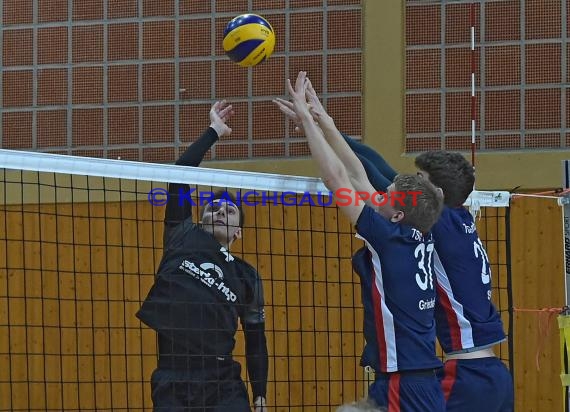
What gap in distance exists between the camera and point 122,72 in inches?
377

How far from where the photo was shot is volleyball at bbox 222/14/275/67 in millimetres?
6254

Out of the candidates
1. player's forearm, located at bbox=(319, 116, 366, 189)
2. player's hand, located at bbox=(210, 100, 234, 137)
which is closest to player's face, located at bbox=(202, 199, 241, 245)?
player's hand, located at bbox=(210, 100, 234, 137)

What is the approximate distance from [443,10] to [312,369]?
348 centimetres

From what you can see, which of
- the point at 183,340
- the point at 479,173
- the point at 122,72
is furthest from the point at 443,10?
the point at 183,340

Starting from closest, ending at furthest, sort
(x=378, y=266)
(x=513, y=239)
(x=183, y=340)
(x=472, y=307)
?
(x=378, y=266) < (x=472, y=307) < (x=183, y=340) < (x=513, y=239)

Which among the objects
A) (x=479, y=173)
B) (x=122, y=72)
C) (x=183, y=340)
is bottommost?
(x=183, y=340)

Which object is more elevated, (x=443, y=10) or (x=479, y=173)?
(x=443, y=10)

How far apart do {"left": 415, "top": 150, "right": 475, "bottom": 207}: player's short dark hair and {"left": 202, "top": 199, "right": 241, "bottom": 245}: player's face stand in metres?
1.19

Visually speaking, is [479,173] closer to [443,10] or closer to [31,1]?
[443,10]

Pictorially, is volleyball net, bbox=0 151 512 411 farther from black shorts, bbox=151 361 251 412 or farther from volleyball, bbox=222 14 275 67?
black shorts, bbox=151 361 251 412

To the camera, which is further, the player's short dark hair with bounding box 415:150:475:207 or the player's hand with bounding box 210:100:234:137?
the player's hand with bounding box 210:100:234:137

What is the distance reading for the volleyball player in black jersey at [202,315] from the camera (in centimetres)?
554

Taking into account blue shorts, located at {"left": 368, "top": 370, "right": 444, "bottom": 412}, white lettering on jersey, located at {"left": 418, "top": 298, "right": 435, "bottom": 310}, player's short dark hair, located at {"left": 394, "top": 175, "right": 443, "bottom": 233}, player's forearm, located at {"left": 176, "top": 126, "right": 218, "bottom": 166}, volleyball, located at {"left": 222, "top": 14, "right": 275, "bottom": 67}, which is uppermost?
volleyball, located at {"left": 222, "top": 14, "right": 275, "bottom": 67}

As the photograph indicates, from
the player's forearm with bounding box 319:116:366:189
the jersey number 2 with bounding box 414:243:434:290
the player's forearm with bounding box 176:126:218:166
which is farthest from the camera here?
the player's forearm with bounding box 176:126:218:166
